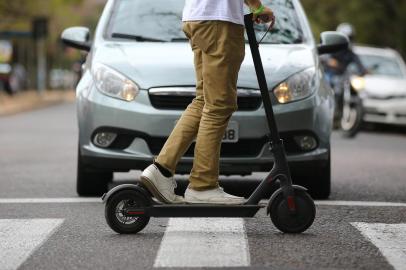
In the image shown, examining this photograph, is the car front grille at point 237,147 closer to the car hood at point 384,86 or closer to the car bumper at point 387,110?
the car bumper at point 387,110

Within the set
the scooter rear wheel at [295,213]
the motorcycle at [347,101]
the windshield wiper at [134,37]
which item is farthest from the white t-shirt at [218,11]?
the motorcycle at [347,101]

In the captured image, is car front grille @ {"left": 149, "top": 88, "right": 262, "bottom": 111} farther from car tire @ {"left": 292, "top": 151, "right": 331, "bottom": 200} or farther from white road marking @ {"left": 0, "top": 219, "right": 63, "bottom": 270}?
white road marking @ {"left": 0, "top": 219, "right": 63, "bottom": 270}

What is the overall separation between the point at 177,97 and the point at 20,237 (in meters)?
2.11

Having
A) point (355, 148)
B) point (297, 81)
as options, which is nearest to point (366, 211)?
point (297, 81)

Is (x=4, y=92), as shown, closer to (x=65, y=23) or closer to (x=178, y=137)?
(x=65, y=23)

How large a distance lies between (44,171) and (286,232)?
5202mm

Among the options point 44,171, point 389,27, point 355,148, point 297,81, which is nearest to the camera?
point 297,81

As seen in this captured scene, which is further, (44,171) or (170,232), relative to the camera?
(44,171)

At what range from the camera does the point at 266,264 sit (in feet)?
17.7

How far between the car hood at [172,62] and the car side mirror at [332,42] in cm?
53

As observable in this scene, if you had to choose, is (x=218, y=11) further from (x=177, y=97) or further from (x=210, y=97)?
(x=177, y=97)

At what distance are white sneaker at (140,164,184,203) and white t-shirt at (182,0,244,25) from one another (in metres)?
0.86

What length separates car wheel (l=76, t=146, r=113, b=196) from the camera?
8523 mm

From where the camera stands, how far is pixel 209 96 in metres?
6.25
